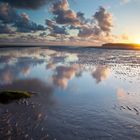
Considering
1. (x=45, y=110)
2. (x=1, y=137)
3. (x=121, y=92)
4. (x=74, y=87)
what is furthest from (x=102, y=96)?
(x=1, y=137)

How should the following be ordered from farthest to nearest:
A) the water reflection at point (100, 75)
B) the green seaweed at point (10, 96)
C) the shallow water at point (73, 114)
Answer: the water reflection at point (100, 75) < the green seaweed at point (10, 96) < the shallow water at point (73, 114)

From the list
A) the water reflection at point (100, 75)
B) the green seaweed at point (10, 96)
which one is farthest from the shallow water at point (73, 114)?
the water reflection at point (100, 75)

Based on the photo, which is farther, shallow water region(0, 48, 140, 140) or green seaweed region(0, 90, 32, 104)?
green seaweed region(0, 90, 32, 104)

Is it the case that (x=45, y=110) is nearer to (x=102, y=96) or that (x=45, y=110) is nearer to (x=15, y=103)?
(x=15, y=103)

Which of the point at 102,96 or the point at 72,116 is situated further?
the point at 102,96

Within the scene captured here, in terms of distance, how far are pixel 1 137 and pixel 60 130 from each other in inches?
115

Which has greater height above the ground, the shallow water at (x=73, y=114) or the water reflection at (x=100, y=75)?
the shallow water at (x=73, y=114)

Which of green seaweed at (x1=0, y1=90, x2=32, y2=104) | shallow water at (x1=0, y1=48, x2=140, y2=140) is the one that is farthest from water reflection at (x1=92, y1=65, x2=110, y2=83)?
green seaweed at (x1=0, y1=90, x2=32, y2=104)

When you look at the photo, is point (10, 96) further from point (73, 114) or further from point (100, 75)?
point (100, 75)

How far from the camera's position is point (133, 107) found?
1695 centimetres

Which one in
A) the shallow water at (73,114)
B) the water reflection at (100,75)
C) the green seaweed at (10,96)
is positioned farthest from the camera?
the water reflection at (100,75)

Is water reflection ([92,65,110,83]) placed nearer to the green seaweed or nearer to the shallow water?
the shallow water

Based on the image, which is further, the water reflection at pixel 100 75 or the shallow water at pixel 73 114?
the water reflection at pixel 100 75

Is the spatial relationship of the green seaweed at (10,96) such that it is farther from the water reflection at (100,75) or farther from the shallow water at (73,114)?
the water reflection at (100,75)
